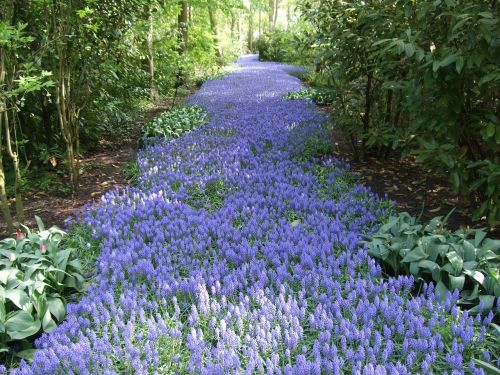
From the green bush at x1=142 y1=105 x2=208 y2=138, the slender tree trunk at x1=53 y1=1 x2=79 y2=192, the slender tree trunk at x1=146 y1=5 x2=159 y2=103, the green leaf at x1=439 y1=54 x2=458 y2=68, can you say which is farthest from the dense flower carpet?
the slender tree trunk at x1=146 y1=5 x2=159 y2=103

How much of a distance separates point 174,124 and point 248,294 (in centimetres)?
622

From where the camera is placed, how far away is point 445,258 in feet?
10.5

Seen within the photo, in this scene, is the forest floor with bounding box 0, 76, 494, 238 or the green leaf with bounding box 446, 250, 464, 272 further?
the forest floor with bounding box 0, 76, 494, 238

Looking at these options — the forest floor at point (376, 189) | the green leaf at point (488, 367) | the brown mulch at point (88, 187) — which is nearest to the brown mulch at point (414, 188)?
the forest floor at point (376, 189)

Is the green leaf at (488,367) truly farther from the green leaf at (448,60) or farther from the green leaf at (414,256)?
the green leaf at (448,60)

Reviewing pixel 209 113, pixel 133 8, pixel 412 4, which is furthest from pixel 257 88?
pixel 412 4

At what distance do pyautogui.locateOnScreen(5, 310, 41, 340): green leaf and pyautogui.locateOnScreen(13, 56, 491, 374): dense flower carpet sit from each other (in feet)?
0.41

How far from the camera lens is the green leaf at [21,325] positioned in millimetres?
2658

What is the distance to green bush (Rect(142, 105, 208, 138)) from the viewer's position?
8.20m

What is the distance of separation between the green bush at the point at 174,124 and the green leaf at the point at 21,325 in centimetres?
538

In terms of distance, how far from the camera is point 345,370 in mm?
2271

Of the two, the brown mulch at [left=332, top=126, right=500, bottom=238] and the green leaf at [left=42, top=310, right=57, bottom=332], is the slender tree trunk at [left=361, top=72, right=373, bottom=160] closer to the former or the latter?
the brown mulch at [left=332, top=126, right=500, bottom=238]

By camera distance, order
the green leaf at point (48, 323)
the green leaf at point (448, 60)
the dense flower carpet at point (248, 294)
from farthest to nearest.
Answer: the green leaf at point (448, 60) < the green leaf at point (48, 323) < the dense flower carpet at point (248, 294)

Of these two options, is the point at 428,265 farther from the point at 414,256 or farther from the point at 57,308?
the point at 57,308
